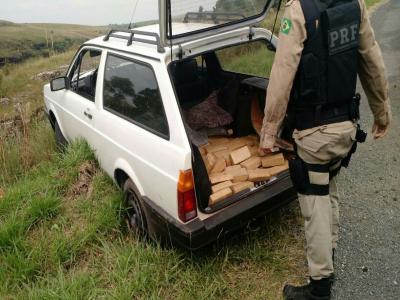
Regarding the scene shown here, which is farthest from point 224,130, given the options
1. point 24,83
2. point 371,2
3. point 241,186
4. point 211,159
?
point 371,2

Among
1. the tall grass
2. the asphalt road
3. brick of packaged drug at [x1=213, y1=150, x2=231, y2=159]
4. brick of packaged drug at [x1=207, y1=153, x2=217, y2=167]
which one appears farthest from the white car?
the tall grass

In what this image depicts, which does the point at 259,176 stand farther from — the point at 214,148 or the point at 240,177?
the point at 214,148

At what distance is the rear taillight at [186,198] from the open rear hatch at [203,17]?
37.6 inches

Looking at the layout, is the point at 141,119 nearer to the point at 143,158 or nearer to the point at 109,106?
the point at 143,158

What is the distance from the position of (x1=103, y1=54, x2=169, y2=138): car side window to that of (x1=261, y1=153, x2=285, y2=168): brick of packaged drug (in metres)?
1.05

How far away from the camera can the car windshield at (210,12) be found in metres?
2.80

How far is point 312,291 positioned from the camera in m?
2.48

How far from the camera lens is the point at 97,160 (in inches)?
158

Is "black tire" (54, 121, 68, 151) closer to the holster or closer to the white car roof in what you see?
the white car roof

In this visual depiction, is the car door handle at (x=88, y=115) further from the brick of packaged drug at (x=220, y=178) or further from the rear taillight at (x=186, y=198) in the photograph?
the rear taillight at (x=186, y=198)

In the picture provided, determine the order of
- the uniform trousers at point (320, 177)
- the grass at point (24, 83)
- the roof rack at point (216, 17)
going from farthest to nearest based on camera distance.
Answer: the grass at point (24, 83) → the roof rack at point (216, 17) → the uniform trousers at point (320, 177)

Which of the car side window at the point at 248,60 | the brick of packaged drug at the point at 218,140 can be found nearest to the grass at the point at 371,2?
the car side window at the point at 248,60

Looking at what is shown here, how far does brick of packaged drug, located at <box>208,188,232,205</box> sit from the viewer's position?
276 cm

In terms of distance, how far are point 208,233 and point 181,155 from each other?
0.57 meters
